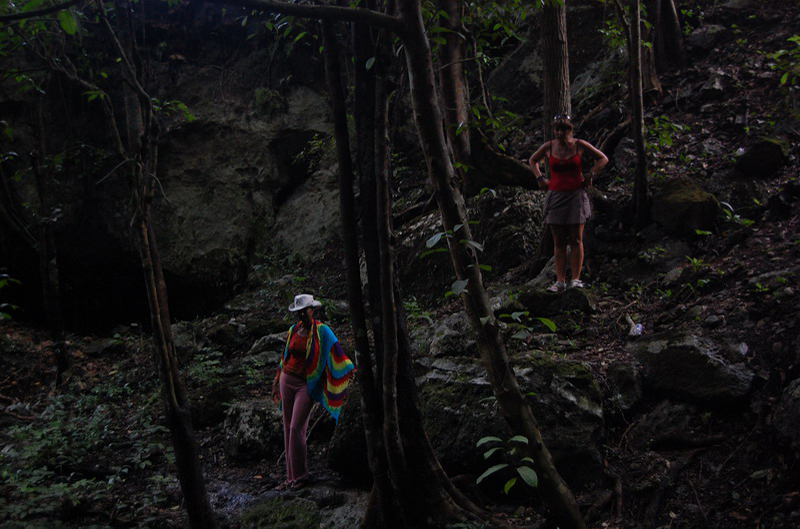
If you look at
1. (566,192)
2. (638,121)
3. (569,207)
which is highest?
(638,121)

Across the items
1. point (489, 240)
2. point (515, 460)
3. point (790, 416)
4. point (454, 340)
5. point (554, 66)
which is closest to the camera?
point (790, 416)

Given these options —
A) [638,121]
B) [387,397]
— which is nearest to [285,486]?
[387,397]

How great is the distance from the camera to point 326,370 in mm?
4828

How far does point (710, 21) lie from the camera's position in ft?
30.1

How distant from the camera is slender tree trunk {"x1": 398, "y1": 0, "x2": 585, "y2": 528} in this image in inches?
104

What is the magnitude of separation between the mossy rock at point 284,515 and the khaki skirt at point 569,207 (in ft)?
12.1

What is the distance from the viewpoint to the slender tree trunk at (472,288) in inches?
104

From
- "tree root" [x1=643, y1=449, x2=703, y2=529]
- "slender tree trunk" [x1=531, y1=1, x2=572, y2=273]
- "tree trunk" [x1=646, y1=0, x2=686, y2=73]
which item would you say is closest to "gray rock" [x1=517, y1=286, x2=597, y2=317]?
"slender tree trunk" [x1=531, y1=1, x2=572, y2=273]

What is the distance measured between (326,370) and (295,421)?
0.51m

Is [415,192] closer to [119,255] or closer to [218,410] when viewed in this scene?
[218,410]

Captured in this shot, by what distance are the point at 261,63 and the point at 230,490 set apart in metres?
11.1

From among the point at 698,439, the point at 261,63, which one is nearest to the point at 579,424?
the point at 698,439

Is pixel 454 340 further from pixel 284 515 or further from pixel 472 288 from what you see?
pixel 472 288

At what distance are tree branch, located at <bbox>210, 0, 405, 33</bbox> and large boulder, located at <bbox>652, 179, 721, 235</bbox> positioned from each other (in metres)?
4.62
